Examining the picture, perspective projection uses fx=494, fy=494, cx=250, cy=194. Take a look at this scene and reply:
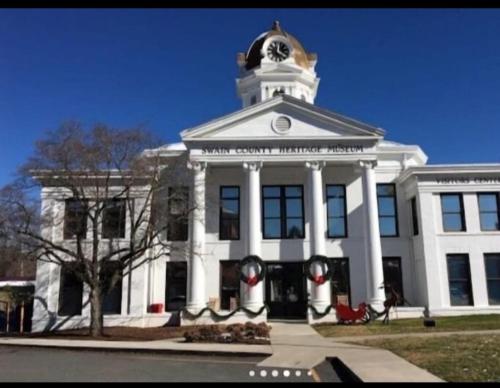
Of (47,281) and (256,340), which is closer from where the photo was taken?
(256,340)

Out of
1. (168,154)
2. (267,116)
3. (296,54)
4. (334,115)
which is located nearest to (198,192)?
(168,154)

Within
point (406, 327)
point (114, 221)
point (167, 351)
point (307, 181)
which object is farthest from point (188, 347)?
point (307, 181)

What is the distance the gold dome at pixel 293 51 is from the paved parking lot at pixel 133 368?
1177 inches

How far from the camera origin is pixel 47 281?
1029 inches

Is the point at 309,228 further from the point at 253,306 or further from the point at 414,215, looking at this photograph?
the point at 414,215

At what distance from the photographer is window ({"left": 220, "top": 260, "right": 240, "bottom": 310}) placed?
88.4 feet

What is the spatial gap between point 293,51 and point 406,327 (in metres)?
25.3

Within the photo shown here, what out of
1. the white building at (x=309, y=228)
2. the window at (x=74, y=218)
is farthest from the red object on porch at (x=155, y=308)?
the window at (x=74, y=218)

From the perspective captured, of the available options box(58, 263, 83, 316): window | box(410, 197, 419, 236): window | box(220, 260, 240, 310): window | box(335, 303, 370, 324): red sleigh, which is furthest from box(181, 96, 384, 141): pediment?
box(58, 263, 83, 316): window

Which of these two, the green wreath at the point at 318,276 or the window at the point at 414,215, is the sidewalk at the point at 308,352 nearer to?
the green wreath at the point at 318,276

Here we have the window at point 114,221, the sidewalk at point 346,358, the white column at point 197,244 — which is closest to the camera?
the sidewalk at point 346,358

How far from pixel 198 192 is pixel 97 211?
655cm

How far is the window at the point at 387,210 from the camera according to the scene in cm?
2825
